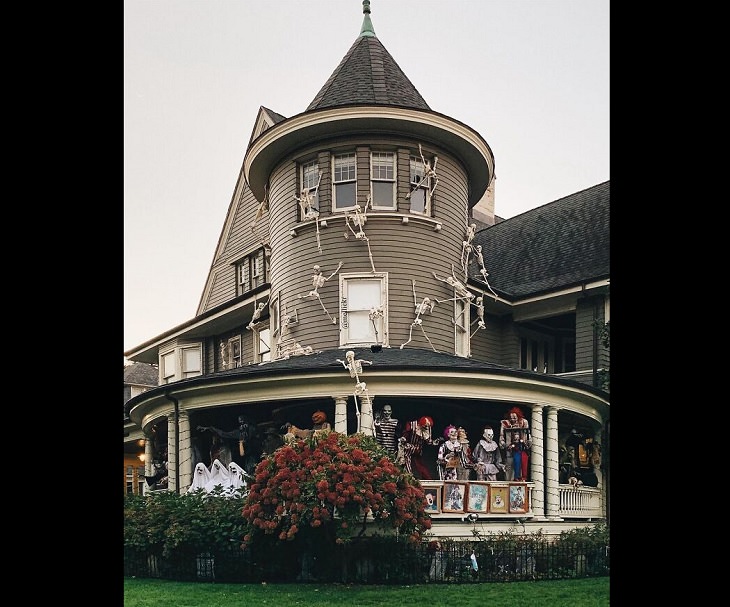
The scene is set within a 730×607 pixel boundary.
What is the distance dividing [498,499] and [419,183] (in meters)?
8.39

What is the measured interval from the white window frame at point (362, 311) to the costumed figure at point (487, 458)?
4048mm

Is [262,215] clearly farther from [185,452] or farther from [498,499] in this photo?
[498,499]

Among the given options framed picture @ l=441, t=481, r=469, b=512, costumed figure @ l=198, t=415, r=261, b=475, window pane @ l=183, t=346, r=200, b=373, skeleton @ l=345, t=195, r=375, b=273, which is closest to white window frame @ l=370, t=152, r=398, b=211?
skeleton @ l=345, t=195, r=375, b=273

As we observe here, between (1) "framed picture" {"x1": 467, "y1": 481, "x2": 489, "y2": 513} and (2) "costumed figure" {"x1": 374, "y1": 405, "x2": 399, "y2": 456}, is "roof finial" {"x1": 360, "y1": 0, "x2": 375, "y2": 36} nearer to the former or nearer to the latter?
(2) "costumed figure" {"x1": 374, "y1": 405, "x2": 399, "y2": 456}

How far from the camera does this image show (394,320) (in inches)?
926

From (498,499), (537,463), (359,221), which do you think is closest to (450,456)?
(498,499)

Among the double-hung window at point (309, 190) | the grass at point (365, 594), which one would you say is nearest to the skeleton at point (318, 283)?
the double-hung window at point (309, 190)

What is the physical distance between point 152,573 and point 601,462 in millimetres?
11442

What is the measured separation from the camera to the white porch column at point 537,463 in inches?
811

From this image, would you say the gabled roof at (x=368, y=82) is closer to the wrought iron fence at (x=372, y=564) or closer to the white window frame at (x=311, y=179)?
the white window frame at (x=311, y=179)

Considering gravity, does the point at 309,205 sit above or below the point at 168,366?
above

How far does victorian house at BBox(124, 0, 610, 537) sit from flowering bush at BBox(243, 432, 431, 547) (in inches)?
85.8
